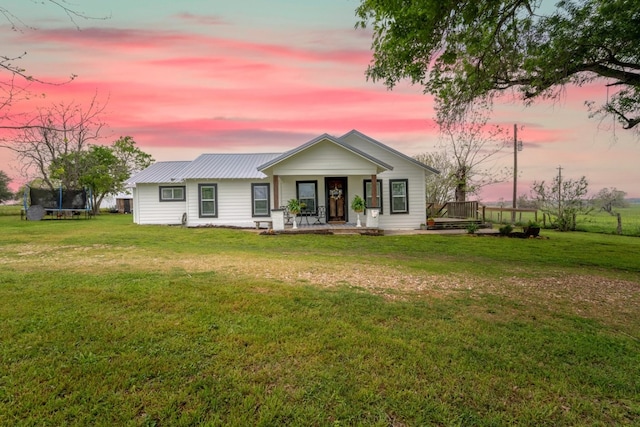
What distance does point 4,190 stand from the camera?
4950 centimetres

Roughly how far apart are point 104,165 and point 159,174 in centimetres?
2302

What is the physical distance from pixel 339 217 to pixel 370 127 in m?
6.99

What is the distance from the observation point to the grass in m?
2.53

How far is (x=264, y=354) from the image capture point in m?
3.27

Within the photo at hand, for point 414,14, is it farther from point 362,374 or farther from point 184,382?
point 184,382

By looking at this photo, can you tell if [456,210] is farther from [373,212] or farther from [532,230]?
[373,212]

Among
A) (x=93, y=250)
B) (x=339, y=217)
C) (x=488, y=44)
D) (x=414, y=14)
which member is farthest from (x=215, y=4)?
(x=339, y=217)

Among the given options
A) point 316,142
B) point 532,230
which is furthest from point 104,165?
point 532,230

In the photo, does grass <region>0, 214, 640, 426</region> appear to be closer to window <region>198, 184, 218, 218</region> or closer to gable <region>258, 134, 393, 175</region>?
gable <region>258, 134, 393, 175</region>

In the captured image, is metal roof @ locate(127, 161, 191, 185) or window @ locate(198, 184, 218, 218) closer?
window @ locate(198, 184, 218, 218)

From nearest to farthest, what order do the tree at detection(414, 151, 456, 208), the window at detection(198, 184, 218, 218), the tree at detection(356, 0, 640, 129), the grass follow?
1. the grass
2. the tree at detection(356, 0, 640, 129)
3. the window at detection(198, 184, 218, 218)
4. the tree at detection(414, 151, 456, 208)

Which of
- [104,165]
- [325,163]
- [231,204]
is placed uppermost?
[104,165]

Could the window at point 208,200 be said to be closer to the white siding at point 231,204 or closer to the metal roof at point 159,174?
the white siding at point 231,204

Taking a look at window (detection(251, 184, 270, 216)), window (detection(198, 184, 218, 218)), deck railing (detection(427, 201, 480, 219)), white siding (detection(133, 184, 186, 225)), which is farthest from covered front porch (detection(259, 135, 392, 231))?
white siding (detection(133, 184, 186, 225))
